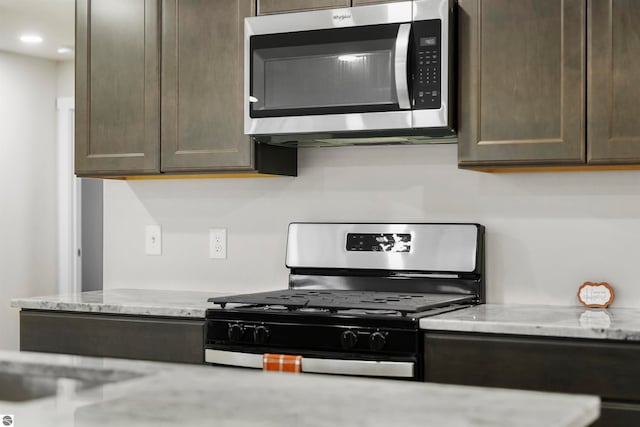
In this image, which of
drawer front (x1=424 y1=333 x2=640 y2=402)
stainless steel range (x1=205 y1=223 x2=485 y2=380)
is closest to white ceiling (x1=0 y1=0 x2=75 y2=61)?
stainless steel range (x1=205 y1=223 x2=485 y2=380)

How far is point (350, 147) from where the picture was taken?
3.22 m

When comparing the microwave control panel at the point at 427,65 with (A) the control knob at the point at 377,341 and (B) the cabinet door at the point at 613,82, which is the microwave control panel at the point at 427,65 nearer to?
(B) the cabinet door at the point at 613,82

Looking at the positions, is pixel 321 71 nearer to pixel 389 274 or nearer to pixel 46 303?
pixel 389 274

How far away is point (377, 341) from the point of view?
2467 mm

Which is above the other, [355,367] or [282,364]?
[282,364]

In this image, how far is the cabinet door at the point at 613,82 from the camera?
100.0 inches

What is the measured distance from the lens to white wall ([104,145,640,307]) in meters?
2.84

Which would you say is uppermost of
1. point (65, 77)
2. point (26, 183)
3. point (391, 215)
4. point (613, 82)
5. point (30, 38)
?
point (30, 38)

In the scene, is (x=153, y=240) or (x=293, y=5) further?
(x=153, y=240)

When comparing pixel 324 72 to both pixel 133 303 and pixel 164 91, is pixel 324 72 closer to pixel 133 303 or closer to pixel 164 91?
pixel 164 91

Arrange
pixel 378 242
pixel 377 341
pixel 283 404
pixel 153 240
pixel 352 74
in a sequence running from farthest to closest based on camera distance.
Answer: pixel 153 240 → pixel 378 242 → pixel 352 74 → pixel 377 341 → pixel 283 404

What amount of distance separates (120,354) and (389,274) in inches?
38.7

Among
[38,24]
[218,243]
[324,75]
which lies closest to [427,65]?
[324,75]

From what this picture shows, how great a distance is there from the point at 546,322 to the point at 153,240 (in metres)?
1.77
